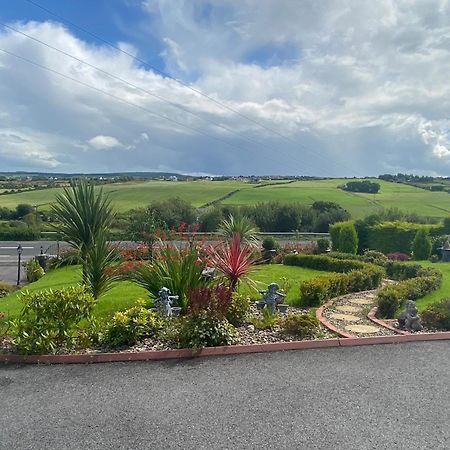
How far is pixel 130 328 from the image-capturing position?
20.0 ft

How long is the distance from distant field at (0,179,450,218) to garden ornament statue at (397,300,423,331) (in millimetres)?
41530

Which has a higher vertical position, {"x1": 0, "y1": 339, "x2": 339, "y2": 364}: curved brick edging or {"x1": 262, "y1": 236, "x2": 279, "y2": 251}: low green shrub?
{"x1": 0, "y1": 339, "x2": 339, "y2": 364}: curved brick edging

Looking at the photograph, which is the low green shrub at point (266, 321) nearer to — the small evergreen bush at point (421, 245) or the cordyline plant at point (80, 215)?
the cordyline plant at point (80, 215)

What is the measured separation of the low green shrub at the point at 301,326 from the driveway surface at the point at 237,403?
0.57m

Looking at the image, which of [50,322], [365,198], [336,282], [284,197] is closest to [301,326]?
[50,322]

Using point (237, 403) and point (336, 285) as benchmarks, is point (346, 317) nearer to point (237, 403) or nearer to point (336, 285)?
point (336, 285)

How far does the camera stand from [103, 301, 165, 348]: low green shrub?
20.0 ft

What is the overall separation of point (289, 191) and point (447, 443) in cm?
6416

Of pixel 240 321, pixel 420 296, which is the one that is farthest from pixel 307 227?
pixel 240 321

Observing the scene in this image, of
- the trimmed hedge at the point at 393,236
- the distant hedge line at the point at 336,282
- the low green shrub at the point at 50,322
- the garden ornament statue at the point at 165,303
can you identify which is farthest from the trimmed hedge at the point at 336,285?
the trimmed hedge at the point at 393,236

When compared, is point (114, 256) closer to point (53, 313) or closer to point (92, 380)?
point (53, 313)

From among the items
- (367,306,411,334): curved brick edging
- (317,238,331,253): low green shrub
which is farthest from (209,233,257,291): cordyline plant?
(317,238,331,253): low green shrub

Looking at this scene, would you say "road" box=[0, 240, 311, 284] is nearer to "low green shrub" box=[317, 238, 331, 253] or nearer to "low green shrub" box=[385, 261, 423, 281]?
"low green shrub" box=[317, 238, 331, 253]

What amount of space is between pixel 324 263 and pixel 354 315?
8.17 metres
